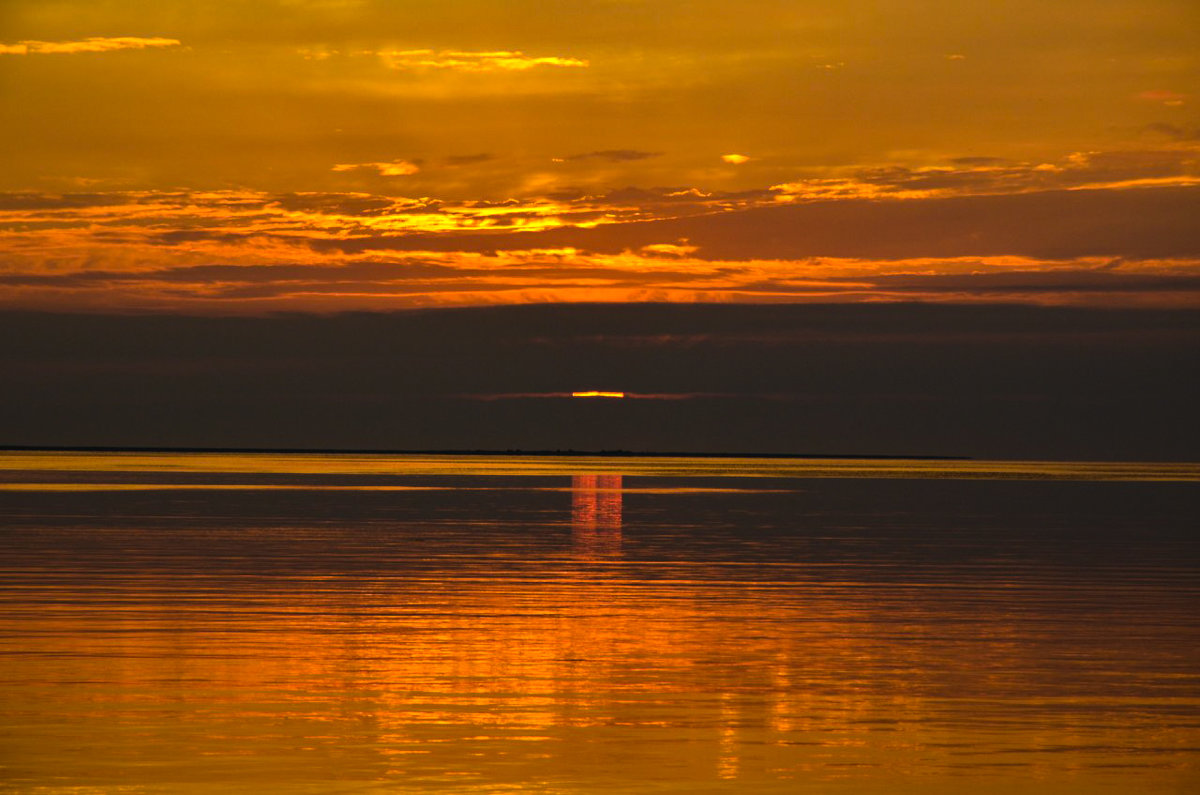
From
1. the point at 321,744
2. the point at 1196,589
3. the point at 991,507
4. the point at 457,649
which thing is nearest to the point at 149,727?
the point at 321,744

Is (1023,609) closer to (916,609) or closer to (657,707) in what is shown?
(916,609)

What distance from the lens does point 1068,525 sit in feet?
202

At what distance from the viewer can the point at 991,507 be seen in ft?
267

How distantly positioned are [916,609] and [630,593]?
5671mm

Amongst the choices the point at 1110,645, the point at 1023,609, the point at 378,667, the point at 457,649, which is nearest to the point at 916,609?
the point at 1023,609

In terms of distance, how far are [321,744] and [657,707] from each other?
13.8ft

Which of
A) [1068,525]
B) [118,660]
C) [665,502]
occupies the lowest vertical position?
[665,502]

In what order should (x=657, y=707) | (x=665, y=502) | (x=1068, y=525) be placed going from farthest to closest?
(x=665, y=502)
(x=1068, y=525)
(x=657, y=707)

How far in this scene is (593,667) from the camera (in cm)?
2259

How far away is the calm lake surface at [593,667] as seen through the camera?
644 inches

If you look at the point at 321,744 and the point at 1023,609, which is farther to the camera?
the point at 1023,609

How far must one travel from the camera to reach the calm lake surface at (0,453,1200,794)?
16359mm

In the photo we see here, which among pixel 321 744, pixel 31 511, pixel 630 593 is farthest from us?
pixel 31 511

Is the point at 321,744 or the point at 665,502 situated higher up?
the point at 321,744
